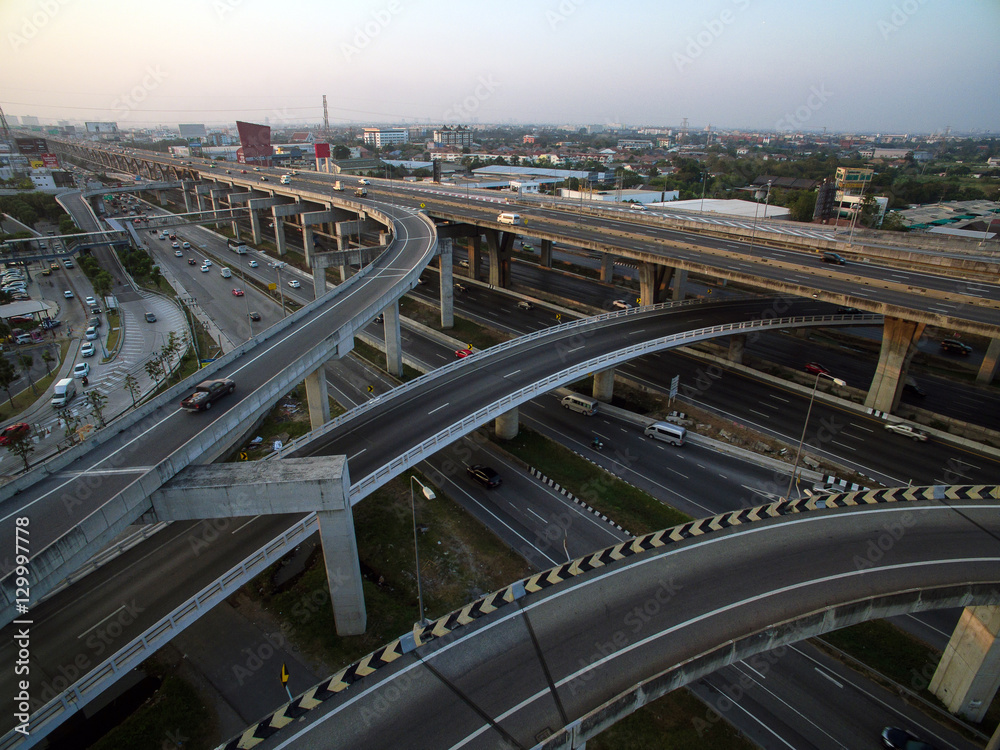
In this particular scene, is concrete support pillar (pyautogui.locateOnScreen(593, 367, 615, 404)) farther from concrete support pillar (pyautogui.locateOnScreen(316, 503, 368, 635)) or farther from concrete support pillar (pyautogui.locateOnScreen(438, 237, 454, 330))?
concrete support pillar (pyautogui.locateOnScreen(316, 503, 368, 635))

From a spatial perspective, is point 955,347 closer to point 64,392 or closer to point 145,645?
point 145,645

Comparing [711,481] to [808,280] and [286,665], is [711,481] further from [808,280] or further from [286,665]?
[286,665]

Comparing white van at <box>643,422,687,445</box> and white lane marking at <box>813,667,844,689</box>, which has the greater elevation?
white van at <box>643,422,687,445</box>

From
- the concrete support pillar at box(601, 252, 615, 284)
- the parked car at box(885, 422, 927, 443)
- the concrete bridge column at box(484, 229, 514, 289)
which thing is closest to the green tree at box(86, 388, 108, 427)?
the concrete bridge column at box(484, 229, 514, 289)

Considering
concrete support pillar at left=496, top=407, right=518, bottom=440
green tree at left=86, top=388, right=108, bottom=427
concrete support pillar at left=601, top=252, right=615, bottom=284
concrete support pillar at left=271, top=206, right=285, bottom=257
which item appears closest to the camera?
green tree at left=86, top=388, right=108, bottom=427

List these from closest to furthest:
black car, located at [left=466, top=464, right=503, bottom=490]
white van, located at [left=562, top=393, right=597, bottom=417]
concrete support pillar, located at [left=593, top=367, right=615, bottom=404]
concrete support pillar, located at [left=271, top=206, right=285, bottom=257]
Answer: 1. black car, located at [left=466, top=464, right=503, bottom=490]
2. white van, located at [left=562, top=393, right=597, bottom=417]
3. concrete support pillar, located at [left=593, top=367, right=615, bottom=404]
4. concrete support pillar, located at [left=271, top=206, right=285, bottom=257]

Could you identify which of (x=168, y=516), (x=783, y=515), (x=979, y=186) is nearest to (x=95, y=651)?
(x=168, y=516)

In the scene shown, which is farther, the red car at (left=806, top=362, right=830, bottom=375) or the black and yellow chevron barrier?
the red car at (left=806, top=362, right=830, bottom=375)
